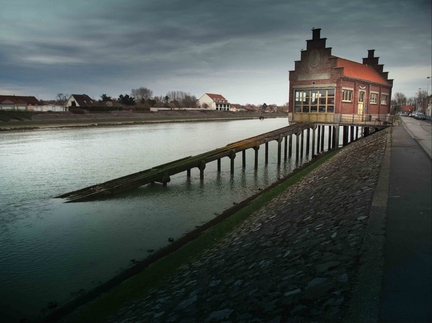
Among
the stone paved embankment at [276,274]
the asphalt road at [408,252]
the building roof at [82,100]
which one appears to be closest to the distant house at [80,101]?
the building roof at [82,100]

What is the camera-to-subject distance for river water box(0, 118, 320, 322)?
8.29 metres

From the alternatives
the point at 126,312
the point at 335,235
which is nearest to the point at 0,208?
the point at 126,312

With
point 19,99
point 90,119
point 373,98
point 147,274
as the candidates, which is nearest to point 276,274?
point 147,274

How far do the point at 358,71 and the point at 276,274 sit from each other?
38.0 meters

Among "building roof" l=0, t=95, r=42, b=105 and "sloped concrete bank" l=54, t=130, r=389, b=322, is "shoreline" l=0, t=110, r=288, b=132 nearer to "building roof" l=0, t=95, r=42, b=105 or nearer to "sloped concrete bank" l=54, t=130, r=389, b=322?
"building roof" l=0, t=95, r=42, b=105

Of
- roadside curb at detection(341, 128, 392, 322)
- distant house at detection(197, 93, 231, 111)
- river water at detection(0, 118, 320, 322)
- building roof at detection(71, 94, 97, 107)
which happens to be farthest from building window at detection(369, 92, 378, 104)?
distant house at detection(197, 93, 231, 111)

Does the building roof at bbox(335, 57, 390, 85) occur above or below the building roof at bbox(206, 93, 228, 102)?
below

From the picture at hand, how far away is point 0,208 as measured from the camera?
47.0 ft

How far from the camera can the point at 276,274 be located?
6062 mm

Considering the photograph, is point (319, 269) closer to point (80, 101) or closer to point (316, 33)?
point (316, 33)

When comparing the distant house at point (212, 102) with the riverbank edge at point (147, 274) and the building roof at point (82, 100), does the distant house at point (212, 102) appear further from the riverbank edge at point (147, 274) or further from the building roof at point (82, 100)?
the riverbank edge at point (147, 274)

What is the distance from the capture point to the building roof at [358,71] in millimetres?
35125

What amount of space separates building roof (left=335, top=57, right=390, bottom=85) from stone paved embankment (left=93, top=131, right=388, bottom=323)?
94.5 feet

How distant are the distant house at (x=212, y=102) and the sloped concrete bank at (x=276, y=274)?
147263 mm
